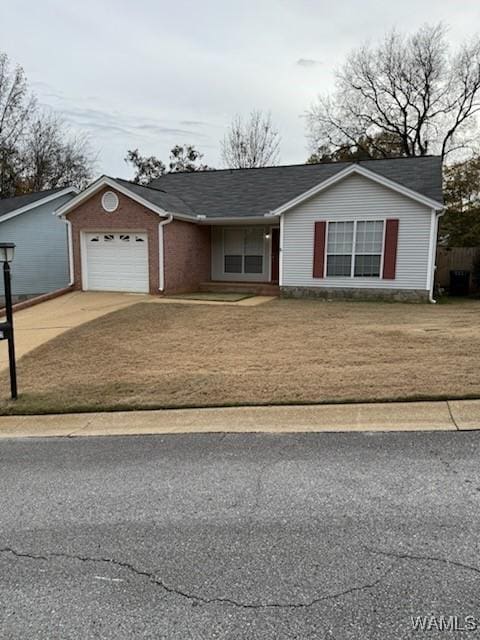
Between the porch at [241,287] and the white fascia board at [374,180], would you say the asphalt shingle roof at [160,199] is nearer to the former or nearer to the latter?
the porch at [241,287]

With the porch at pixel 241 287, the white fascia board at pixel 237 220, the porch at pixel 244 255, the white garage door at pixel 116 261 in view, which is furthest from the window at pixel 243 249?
the white garage door at pixel 116 261

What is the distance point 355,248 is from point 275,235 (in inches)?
157

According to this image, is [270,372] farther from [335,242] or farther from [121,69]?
[121,69]

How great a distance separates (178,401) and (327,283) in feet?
34.1

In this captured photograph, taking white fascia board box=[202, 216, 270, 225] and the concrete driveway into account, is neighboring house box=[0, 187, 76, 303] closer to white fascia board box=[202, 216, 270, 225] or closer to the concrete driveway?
the concrete driveway

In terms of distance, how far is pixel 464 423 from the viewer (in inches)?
171

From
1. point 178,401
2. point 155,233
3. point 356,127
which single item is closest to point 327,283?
point 155,233

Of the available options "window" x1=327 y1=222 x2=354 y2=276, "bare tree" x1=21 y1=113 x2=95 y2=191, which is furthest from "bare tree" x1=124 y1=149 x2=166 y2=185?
"window" x1=327 y1=222 x2=354 y2=276

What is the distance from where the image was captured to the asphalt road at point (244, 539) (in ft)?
6.90

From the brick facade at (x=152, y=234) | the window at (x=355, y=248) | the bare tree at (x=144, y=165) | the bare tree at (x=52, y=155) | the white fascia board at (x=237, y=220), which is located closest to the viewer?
the window at (x=355, y=248)

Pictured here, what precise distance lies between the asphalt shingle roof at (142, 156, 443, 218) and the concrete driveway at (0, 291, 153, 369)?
3671 mm

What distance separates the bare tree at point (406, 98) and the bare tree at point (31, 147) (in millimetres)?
17351

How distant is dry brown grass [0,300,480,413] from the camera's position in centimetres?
545

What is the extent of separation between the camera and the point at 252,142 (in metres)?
33.8
